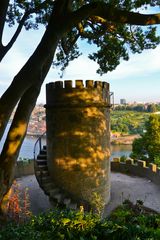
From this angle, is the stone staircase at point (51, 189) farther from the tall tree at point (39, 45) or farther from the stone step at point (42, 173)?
the tall tree at point (39, 45)

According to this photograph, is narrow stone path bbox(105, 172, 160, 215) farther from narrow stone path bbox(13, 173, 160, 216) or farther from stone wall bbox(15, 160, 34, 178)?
stone wall bbox(15, 160, 34, 178)

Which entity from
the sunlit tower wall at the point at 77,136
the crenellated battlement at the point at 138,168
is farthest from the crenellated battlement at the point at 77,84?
the crenellated battlement at the point at 138,168

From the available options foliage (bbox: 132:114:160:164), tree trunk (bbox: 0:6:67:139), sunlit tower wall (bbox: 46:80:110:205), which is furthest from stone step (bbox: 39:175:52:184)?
foliage (bbox: 132:114:160:164)

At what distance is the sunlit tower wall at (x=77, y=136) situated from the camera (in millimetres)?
8625

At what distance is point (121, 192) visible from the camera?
1020cm

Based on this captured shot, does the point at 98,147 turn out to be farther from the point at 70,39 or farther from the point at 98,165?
the point at 70,39

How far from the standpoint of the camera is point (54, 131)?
890 centimetres

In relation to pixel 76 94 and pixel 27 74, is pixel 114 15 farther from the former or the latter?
pixel 76 94

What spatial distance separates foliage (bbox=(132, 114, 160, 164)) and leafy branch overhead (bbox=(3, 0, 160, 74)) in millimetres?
10335

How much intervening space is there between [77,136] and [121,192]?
3.31 meters

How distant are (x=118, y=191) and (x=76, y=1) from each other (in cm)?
718

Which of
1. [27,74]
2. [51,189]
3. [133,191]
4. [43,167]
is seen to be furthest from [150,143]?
[27,74]

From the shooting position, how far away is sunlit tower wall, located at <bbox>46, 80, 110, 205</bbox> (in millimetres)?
8625

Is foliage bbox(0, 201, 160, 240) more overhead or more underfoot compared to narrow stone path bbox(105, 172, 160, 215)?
more overhead
